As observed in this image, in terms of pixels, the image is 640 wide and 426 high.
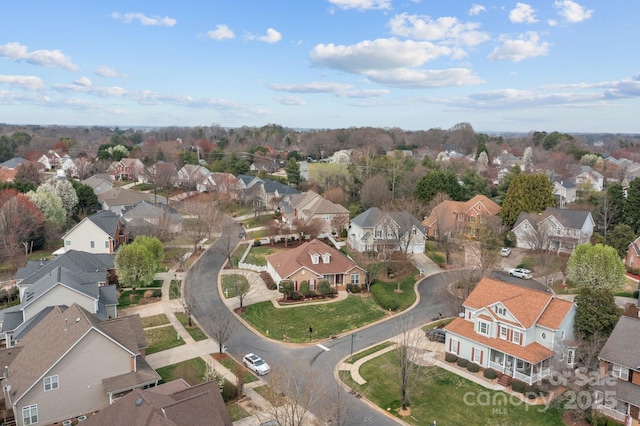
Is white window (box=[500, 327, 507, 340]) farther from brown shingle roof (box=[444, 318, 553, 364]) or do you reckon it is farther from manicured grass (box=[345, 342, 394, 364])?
manicured grass (box=[345, 342, 394, 364])

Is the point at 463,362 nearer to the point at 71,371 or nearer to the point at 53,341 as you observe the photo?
the point at 71,371

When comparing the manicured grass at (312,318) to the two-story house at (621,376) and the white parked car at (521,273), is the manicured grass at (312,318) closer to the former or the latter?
the white parked car at (521,273)

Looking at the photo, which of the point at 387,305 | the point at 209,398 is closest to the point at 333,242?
the point at 387,305

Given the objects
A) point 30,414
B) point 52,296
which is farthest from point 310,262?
point 30,414

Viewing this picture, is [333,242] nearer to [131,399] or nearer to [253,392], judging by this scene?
[253,392]

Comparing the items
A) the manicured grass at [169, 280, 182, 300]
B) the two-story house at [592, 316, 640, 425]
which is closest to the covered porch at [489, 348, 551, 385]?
the two-story house at [592, 316, 640, 425]
